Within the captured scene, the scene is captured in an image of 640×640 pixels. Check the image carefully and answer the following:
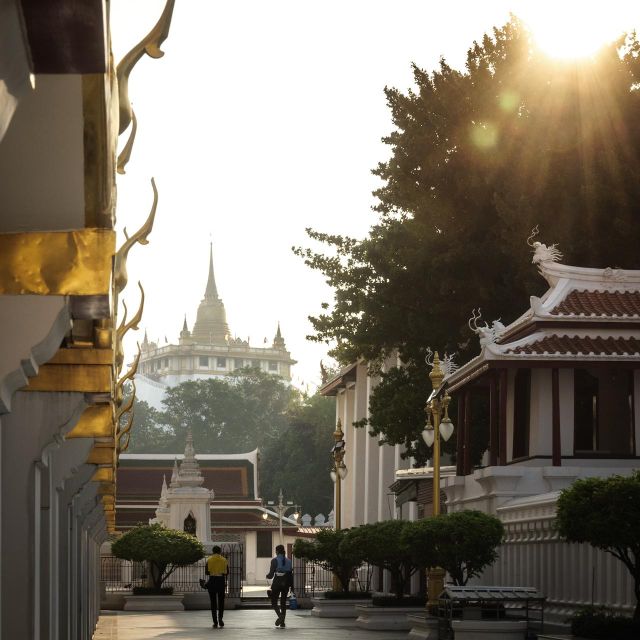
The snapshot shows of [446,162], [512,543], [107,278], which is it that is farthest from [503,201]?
[107,278]

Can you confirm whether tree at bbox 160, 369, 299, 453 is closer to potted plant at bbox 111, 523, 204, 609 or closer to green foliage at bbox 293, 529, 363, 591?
potted plant at bbox 111, 523, 204, 609

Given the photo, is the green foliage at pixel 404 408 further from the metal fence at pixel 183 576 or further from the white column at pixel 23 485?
the white column at pixel 23 485

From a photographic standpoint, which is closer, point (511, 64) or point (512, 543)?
point (512, 543)

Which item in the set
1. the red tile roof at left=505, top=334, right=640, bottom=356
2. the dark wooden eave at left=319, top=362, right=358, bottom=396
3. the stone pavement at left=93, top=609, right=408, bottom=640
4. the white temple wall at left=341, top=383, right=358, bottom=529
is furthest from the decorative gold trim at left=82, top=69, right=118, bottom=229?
the white temple wall at left=341, top=383, right=358, bottom=529

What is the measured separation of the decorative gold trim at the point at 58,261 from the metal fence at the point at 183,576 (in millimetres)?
38657

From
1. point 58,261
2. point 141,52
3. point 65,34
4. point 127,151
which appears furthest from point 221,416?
point 65,34

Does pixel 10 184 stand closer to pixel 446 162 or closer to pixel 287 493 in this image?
pixel 446 162

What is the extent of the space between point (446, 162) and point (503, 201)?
10.4 ft

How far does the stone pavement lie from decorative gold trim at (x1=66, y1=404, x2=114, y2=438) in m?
11.7

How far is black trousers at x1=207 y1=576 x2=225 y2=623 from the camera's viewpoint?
96.4ft

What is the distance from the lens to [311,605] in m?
41.8

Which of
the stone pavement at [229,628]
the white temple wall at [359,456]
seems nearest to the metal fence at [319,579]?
the white temple wall at [359,456]

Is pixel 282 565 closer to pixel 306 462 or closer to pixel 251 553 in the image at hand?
pixel 251 553

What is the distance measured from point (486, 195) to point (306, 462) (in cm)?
6434
